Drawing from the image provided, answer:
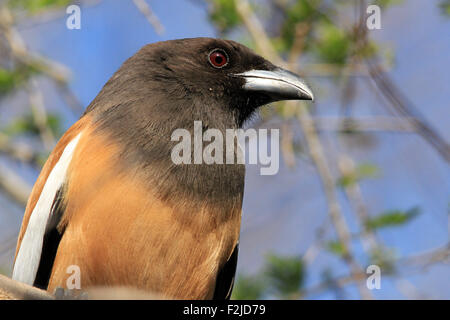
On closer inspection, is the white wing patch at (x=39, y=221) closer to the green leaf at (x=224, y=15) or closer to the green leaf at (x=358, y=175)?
the green leaf at (x=358, y=175)

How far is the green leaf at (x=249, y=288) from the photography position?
24.3ft

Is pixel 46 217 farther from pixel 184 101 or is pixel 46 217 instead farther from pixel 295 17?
pixel 295 17

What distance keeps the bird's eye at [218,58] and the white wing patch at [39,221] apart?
1.33 metres

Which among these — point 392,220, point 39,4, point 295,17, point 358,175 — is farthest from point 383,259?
point 39,4

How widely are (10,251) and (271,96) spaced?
12.3 feet

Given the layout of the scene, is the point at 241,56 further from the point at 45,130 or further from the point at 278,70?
the point at 45,130

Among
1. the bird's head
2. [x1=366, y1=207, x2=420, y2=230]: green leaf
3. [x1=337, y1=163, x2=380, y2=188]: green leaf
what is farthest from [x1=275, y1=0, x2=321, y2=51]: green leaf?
the bird's head

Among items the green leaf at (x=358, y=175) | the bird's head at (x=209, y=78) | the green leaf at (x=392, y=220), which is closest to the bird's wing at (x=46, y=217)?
the bird's head at (x=209, y=78)

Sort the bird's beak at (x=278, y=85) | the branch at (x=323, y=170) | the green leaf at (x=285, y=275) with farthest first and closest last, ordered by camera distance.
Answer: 1. the green leaf at (x=285, y=275)
2. the branch at (x=323, y=170)
3. the bird's beak at (x=278, y=85)

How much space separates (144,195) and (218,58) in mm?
1592

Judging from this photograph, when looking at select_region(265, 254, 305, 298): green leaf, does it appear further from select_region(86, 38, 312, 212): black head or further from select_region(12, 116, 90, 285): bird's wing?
select_region(12, 116, 90, 285): bird's wing

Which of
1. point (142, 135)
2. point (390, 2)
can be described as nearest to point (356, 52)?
point (390, 2)

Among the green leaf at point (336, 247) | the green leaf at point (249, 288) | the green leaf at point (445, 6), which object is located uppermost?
the green leaf at point (445, 6)

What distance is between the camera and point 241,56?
532 cm
